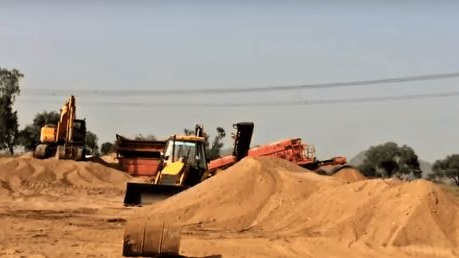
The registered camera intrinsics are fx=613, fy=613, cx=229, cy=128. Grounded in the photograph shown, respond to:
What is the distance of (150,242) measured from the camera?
392 inches

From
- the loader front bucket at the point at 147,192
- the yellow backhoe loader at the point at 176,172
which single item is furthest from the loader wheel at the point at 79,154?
the loader front bucket at the point at 147,192

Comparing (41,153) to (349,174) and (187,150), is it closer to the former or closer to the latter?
(349,174)

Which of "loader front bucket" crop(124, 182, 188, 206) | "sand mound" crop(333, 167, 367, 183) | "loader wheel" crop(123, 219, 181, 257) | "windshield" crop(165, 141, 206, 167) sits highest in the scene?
"windshield" crop(165, 141, 206, 167)

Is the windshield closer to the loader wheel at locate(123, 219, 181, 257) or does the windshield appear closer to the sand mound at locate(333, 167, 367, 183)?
the loader wheel at locate(123, 219, 181, 257)

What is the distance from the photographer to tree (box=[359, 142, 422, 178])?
80.2m

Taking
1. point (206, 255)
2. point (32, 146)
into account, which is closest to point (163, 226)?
point (206, 255)

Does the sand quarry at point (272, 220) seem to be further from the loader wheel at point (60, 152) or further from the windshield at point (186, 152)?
the loader wheel at point (60, 152)

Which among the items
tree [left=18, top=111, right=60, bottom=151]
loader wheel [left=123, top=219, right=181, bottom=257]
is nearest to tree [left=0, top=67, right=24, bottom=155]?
tree [left=18, top=111, right=60, bottom=151]

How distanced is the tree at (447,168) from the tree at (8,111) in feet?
191

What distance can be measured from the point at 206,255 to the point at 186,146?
10.7 m

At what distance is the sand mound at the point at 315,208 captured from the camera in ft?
43.4

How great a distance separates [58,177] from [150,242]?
80.3 ft

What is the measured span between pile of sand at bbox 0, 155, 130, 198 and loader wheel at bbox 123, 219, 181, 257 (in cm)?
1919

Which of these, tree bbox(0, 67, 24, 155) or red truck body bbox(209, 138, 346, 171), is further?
tree bbox(0, 67, 24, 155)
